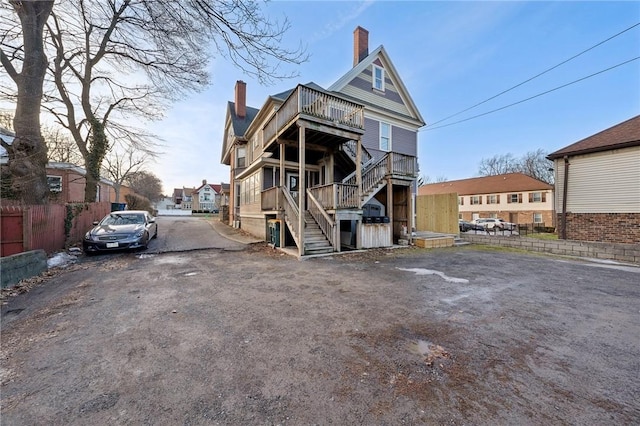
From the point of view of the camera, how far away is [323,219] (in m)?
9.83

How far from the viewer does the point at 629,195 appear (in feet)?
34.8

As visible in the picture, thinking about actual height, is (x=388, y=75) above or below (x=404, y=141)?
above

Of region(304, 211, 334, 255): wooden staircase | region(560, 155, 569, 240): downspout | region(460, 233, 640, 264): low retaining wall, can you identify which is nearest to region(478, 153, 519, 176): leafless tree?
region(560, 155, 569, 240): downspout

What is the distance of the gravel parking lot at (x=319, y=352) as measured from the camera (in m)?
1.95

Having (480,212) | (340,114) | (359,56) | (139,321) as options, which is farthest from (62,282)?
(480,212)

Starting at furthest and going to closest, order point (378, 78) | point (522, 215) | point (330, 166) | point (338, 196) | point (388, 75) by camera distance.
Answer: point (522, 215) → point (388, 75) → point (378, 78) → point (330, 166) → point (338, 196)

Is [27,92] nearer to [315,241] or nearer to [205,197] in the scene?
[315,241]

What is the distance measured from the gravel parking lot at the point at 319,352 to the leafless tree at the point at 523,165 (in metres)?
44.3

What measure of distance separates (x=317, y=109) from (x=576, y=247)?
11.8 metres

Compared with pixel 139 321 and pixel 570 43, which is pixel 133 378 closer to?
Result: pixel 139 321

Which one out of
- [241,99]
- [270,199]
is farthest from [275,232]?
[241,99]

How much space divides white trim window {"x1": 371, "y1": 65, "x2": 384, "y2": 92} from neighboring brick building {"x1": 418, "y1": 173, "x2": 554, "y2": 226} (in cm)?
2249

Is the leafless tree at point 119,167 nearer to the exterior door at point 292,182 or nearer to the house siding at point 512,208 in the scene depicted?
the exterior door at point 292,182

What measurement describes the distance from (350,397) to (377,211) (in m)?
11.5
